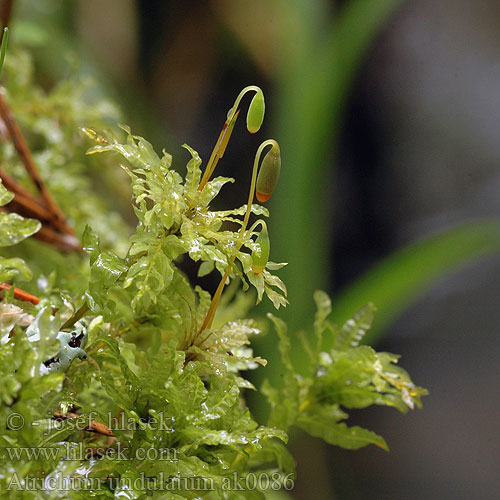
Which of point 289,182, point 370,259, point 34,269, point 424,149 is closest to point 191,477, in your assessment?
point 34,269

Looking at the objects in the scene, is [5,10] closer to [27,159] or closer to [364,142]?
[27,159]

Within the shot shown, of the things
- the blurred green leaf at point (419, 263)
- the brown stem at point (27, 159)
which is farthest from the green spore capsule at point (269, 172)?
the blurred green leaf at point (419, 263)

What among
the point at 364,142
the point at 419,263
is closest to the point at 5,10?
the point at 419,263

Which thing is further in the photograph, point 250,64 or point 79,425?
point 250,64

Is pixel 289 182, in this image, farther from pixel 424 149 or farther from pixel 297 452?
pixel 297 452

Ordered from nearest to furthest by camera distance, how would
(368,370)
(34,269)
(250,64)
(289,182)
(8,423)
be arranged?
(8,423)
(368,370)
(34,269)
(289,182)
(250,64)

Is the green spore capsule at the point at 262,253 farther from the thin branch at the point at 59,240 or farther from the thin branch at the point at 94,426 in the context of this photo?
the thin branch at the point at 59,240
